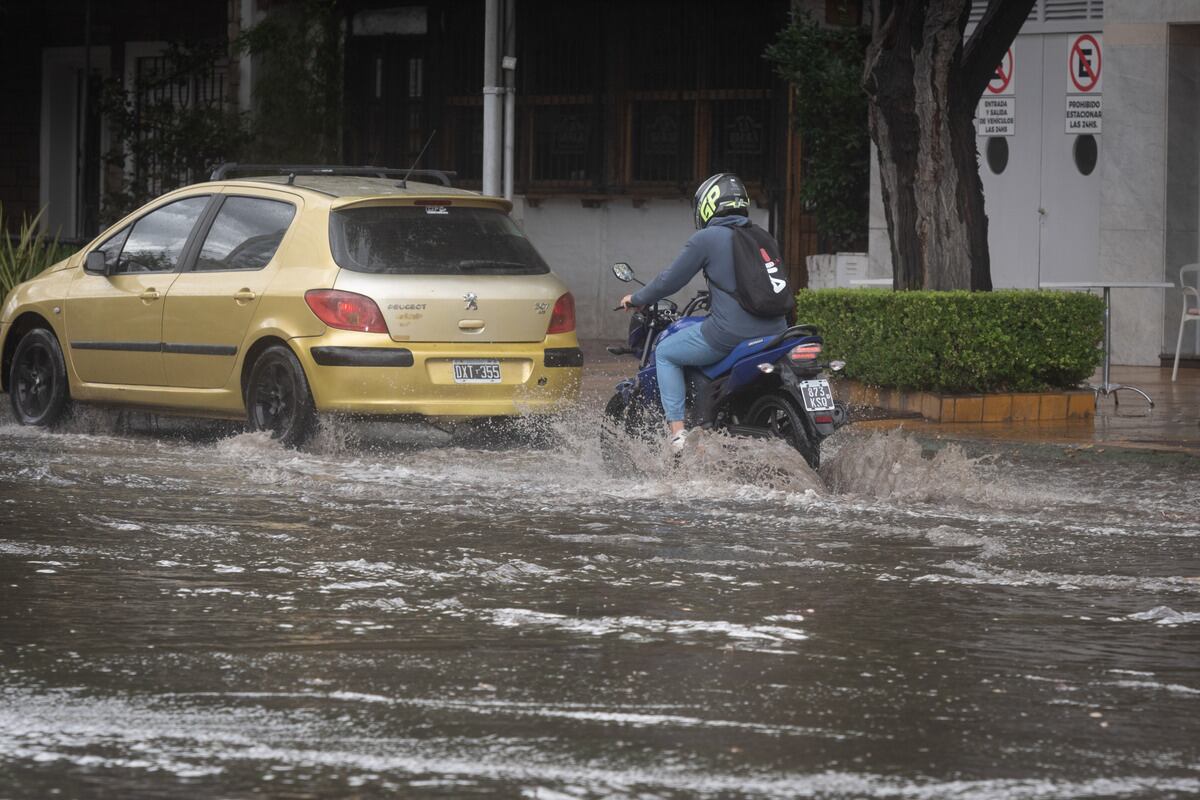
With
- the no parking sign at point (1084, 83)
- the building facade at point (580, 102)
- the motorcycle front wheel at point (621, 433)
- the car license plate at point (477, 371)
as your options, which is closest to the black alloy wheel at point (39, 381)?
the car license plate at point (477, 371)

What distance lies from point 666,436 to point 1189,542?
2981mm

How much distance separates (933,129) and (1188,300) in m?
5.26

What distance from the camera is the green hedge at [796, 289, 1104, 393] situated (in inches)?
543

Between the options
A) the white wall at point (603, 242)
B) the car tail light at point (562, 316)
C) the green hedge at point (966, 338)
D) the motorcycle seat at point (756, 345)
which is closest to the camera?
the motorcycle seat at point (756, 345)

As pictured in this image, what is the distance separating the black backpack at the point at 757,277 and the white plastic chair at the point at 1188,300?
321 inches

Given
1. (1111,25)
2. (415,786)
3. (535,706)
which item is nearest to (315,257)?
(535,706)

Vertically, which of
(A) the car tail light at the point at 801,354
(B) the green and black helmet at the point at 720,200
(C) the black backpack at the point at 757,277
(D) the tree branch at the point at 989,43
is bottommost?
(A) the car tail light at the point at 801,354

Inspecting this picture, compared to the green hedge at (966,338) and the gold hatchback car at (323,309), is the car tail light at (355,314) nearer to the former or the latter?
the gold hatchback car at (323,309)

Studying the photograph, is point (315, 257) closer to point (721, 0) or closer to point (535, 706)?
point (535, 706)

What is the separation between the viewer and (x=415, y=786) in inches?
184

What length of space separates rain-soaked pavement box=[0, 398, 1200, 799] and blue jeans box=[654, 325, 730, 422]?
336mm

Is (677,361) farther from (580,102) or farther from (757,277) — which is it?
(580,102)

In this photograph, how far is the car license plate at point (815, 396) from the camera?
9875 mm

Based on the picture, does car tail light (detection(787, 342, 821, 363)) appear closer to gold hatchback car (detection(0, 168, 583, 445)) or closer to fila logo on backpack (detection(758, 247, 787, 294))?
fila logo on backpack (detection(758, 247, 787, 294))
